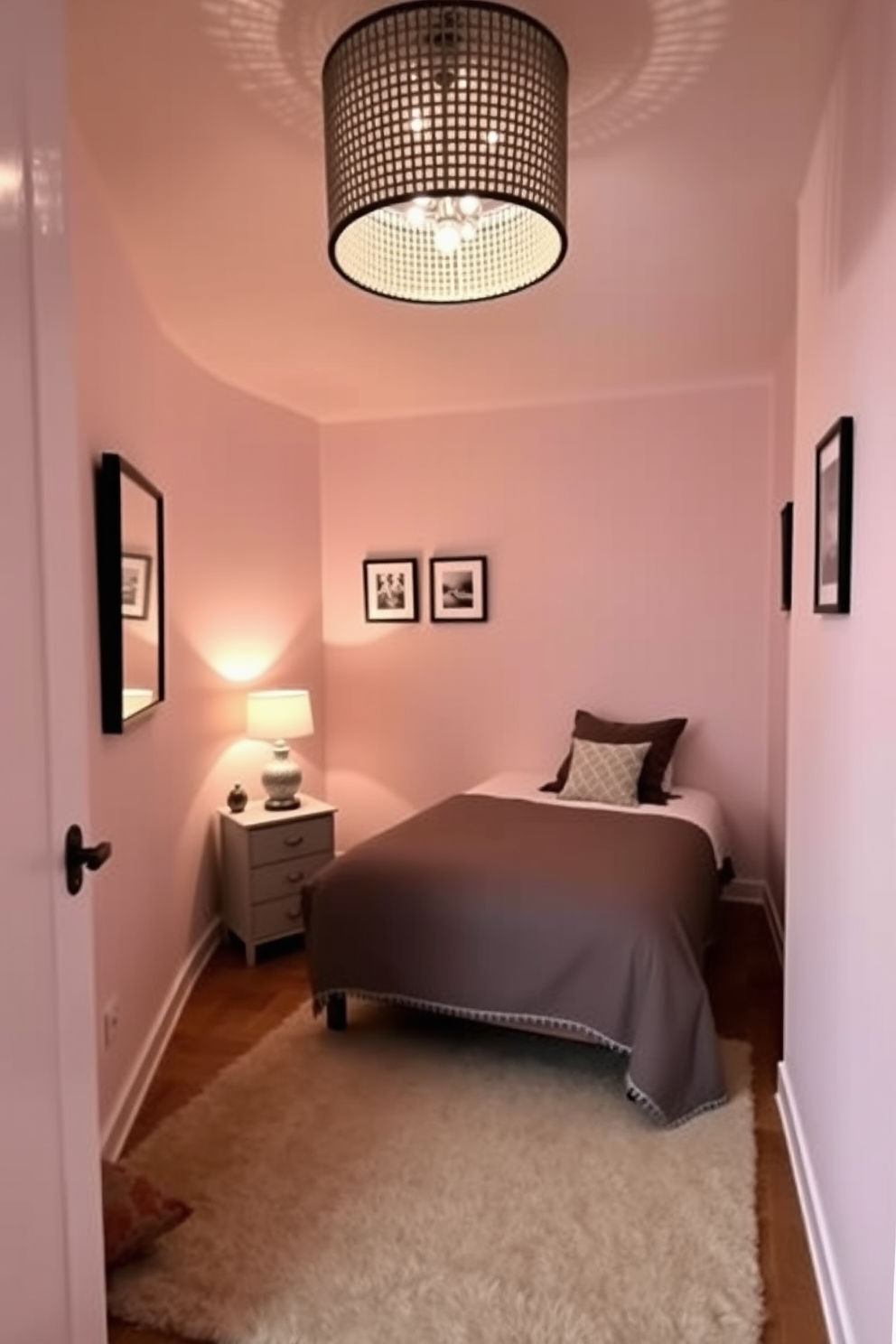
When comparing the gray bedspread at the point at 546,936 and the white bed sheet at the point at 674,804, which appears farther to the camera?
the white bed sheet at the point at 674,804

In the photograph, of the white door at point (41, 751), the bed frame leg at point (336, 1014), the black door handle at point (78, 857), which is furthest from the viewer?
the bed frame leg at point (336, 1014)

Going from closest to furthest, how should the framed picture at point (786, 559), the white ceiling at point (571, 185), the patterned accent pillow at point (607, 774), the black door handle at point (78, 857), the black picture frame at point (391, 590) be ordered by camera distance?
1. the black door handle at point (78, 857)
2. the white ceiling at point (571, 185)
3. the framed picture at point (786, 559)
4. the patterned accent pillow at point (607, 774)
5. the black picture frame at point (391, 590)

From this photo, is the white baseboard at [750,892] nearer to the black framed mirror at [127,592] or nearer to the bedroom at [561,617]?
the bedroom at [561,617]

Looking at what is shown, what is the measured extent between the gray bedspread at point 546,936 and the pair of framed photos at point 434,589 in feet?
5.44

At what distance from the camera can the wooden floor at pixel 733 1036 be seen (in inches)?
67.8

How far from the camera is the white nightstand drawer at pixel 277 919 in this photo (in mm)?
3480

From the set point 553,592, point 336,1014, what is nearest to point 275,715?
point 336,1014

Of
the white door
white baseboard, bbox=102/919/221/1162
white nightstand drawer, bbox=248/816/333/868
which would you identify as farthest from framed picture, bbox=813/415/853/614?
white nightstand drawer, bbox=248/816/333/868

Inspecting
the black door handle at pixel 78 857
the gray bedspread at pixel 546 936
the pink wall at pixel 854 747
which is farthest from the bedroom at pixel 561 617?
the black door handle at pixel 78 857

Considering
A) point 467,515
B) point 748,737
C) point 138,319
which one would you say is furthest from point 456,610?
point 138,319

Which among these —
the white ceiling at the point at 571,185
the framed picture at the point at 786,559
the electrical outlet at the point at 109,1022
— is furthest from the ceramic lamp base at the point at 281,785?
the framed picture at the point at 786,559

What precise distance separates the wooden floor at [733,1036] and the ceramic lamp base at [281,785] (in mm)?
598

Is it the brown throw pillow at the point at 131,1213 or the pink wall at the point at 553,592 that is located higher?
the pink wall at the point at 553,592

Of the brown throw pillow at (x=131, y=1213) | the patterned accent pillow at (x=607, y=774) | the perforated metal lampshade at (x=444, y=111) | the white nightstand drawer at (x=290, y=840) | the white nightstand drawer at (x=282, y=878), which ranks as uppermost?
the perforated metal lampshade at (x=444, y=111)
